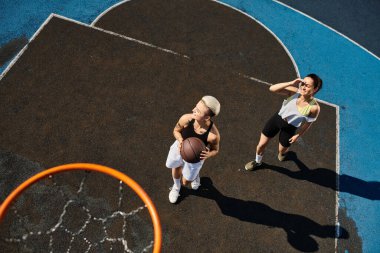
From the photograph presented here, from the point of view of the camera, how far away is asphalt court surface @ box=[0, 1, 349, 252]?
676 cm

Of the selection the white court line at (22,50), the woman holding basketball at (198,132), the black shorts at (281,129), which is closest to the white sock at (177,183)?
the woman holding basketball at (198,132)

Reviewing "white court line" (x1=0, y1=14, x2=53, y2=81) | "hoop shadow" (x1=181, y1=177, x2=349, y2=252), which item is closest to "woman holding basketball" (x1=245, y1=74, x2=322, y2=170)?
"hoop shadow" (x1=181, y1=177, x2=349, y2=252)

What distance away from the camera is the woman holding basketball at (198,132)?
4.95 m

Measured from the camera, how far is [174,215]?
21.8 feet

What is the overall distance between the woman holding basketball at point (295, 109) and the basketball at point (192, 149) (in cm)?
195

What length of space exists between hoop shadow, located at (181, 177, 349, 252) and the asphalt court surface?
0.02 m

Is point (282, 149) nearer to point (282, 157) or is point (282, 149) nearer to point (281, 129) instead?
point (282, 157)

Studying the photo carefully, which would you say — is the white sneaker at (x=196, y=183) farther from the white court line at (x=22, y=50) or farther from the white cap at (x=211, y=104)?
the white court line at (x=22, y=50)

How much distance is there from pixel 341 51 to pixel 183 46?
4862 millimetres

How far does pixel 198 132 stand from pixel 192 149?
0.96 ft

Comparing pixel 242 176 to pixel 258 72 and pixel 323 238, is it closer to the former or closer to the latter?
pixel 323 238

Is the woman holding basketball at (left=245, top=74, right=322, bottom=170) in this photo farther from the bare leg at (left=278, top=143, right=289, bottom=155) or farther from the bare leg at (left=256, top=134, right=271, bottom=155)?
the bare leg at (left=278, top=143, right=289, bottom=155)

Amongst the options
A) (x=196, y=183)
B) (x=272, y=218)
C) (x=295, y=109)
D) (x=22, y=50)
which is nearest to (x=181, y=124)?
(x=196, y=183)

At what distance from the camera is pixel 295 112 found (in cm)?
626
